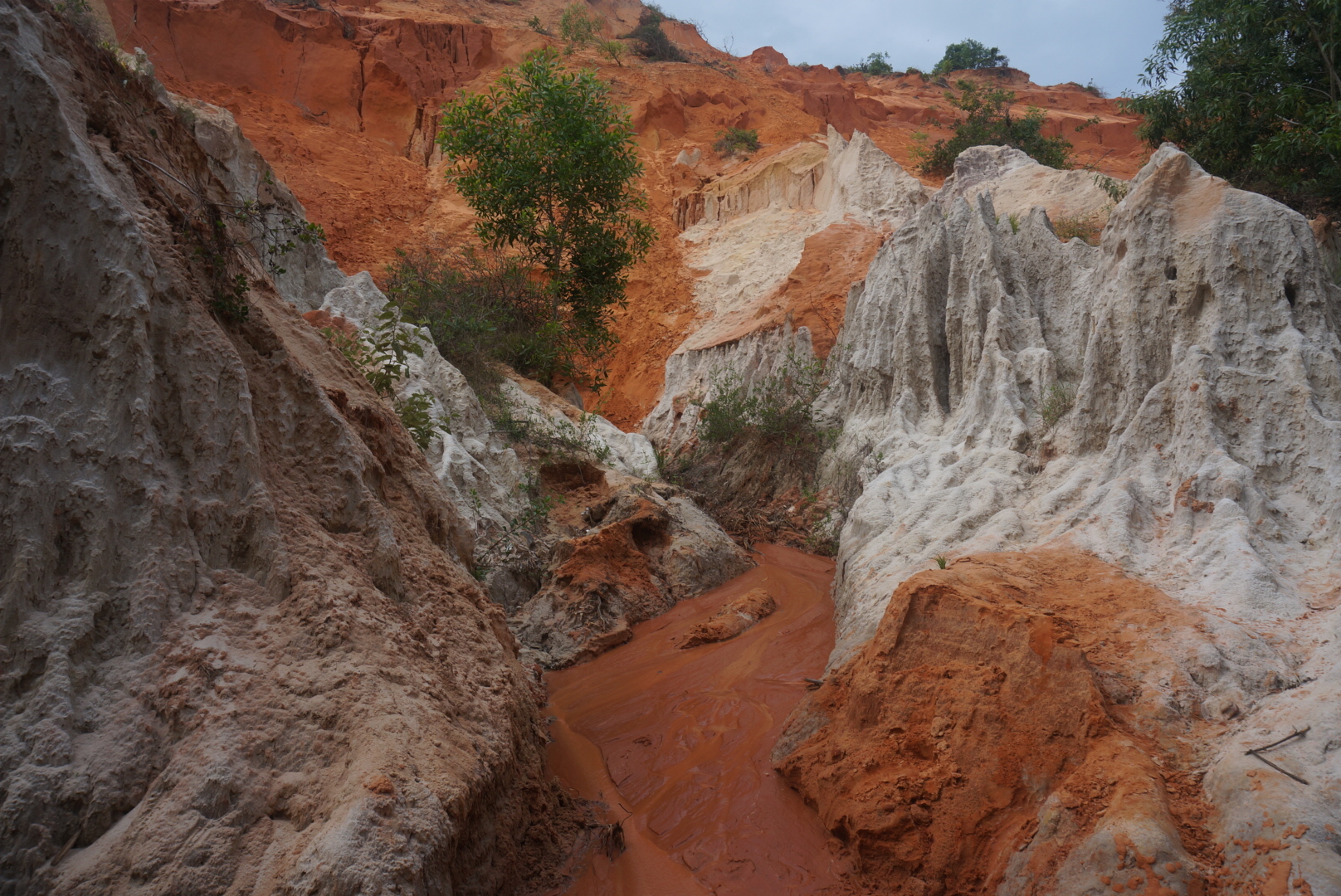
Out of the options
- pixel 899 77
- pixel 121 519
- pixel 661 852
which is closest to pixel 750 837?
pixel 661 852

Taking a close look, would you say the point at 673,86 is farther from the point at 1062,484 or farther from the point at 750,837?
the point at 750,837

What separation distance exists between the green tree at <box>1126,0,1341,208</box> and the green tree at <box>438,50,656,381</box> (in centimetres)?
964

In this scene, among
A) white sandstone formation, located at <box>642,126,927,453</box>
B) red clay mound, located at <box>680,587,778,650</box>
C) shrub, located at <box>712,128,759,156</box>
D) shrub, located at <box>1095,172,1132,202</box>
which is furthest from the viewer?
shrub, located at <box>712,128,759,156</box>

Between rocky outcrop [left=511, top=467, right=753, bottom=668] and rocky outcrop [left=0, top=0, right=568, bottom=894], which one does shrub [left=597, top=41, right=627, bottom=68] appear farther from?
rocky outcrop [left=0, top=0, right=568, bottom=894]

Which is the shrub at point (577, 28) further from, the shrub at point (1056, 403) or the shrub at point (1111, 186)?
the shrub at point (1056, 403)

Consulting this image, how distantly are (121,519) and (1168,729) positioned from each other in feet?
14.4

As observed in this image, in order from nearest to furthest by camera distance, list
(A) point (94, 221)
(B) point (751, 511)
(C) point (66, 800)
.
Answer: (C) point (66, 800) < (A) point (94, 221) < (B) point (751, 511)

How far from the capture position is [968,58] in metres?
42.7

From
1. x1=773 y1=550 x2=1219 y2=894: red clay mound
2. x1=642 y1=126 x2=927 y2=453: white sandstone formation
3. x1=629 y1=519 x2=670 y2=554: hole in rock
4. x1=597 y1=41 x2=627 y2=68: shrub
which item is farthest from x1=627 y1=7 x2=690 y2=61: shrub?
x1=773 y1=550 x2=1219 y2=894: red clay mound

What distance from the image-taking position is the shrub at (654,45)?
111ft

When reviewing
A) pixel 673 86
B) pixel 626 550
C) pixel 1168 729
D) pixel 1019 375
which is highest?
pixel 673 86

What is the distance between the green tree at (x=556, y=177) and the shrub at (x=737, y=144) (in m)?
14.8

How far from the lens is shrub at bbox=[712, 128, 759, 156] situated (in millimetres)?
27656

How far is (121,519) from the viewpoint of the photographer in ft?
8.39
